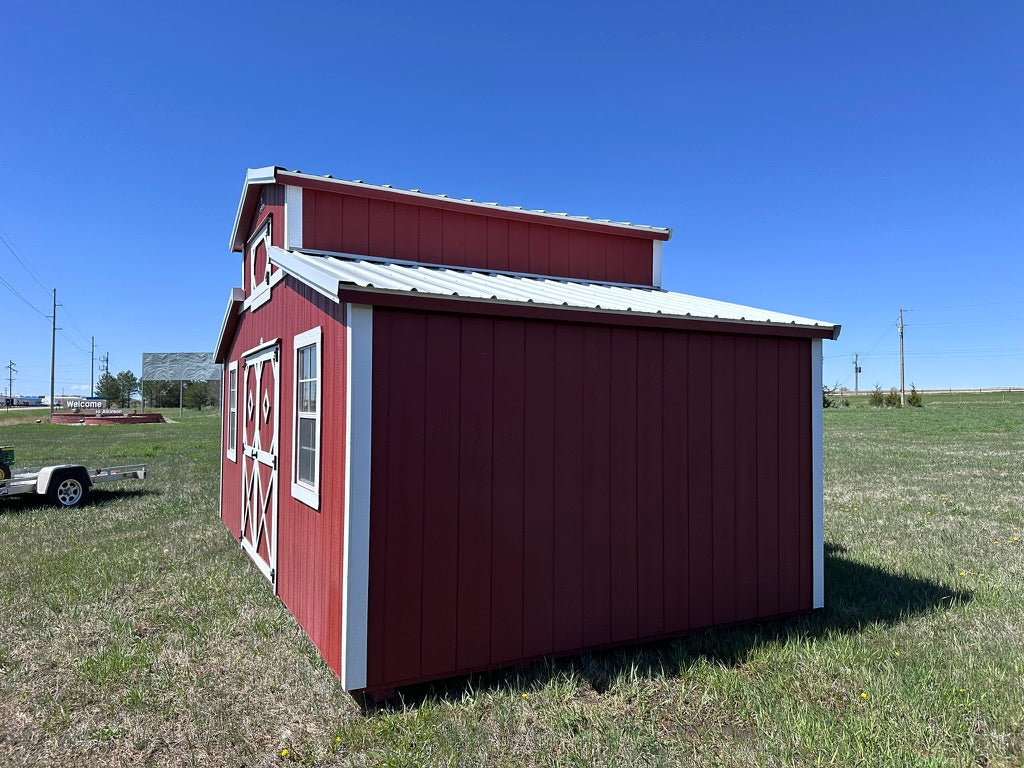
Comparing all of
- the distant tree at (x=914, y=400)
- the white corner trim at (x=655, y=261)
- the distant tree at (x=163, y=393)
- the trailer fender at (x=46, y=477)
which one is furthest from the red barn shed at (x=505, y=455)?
the distant tree at (x=163, y=393)

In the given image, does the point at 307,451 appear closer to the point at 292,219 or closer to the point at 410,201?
the point at 292,219

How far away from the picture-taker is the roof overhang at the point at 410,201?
21.7ft

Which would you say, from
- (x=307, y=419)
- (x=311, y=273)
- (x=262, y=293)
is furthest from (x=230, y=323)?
(x=311, y=273)

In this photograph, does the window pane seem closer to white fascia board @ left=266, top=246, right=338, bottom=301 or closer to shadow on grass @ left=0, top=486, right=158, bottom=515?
white fascia board @ left=266, top=246, right=338, bottom=301

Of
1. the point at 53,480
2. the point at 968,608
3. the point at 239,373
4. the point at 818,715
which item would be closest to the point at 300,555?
the point at 818,715

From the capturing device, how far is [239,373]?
9508 mm

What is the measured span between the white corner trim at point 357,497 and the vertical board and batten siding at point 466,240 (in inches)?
110

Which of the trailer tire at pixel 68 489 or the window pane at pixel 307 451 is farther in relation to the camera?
the trailer tire at pixel 68 489

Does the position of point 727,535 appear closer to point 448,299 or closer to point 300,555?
point 448,299

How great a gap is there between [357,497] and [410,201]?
12.9ft

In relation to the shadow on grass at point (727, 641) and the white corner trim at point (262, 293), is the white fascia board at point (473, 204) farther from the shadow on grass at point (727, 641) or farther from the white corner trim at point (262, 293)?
the shadow on grass at point (727, 641)

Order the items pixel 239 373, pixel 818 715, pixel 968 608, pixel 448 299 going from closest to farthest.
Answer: pixel 818 715 → pixel 448 299 → pixel 968 608 → pixel 239 373

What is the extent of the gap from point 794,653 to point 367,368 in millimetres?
3776

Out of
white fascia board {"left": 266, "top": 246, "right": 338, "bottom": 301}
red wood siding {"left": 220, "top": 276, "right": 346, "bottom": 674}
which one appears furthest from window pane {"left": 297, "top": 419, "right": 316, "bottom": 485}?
white fascia board {"left": 266, "top": 246, "right": 338, "bottom": 301}
